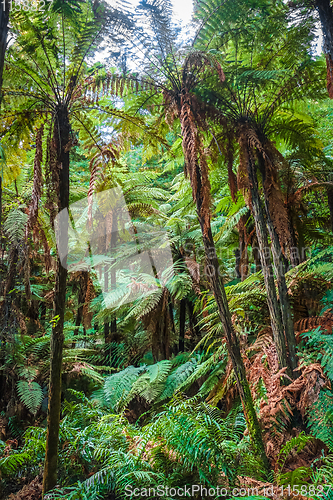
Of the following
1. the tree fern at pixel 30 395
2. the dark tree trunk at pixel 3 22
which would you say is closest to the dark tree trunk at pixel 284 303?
the dark tree trunk at pixel 3 22

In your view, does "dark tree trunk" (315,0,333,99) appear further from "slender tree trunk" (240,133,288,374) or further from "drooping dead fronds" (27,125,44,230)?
"drooping dead fronds" (27,125,44,230)

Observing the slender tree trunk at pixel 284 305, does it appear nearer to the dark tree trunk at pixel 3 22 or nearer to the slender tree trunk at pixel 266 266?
the slender tree trunk at pixel 266 266

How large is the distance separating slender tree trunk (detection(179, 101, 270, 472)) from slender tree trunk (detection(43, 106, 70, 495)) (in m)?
0.88

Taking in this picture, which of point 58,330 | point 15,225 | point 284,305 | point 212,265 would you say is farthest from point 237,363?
point 15,225

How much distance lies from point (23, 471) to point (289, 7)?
4860 millimetres

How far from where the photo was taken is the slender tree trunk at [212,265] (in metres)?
2.13

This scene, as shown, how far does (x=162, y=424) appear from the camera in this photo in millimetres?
2434

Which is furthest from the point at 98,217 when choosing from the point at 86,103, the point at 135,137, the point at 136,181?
the point at 86,103

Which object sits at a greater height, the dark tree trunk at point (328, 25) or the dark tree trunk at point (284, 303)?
the dark tree trunk at point (328, 25)

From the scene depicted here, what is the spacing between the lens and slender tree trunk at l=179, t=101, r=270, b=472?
2.13m

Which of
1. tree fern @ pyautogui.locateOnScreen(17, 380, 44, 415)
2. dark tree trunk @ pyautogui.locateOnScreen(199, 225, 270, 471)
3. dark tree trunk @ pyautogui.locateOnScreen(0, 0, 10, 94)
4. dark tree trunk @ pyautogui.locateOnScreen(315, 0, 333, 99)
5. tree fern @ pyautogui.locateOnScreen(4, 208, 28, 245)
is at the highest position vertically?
dark tree trunk @ pyautogui.locateOnScreen(315, 0, 333, 99)

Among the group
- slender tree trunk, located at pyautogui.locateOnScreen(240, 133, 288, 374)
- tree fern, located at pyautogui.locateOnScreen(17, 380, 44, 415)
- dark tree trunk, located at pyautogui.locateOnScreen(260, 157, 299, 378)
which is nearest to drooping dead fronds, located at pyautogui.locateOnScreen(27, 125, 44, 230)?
slender tree trunk, located at pyautogui.locateOnScreen(240, 133, 288, 374)

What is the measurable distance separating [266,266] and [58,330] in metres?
1.68

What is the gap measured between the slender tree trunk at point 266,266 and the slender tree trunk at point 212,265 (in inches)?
21.9
